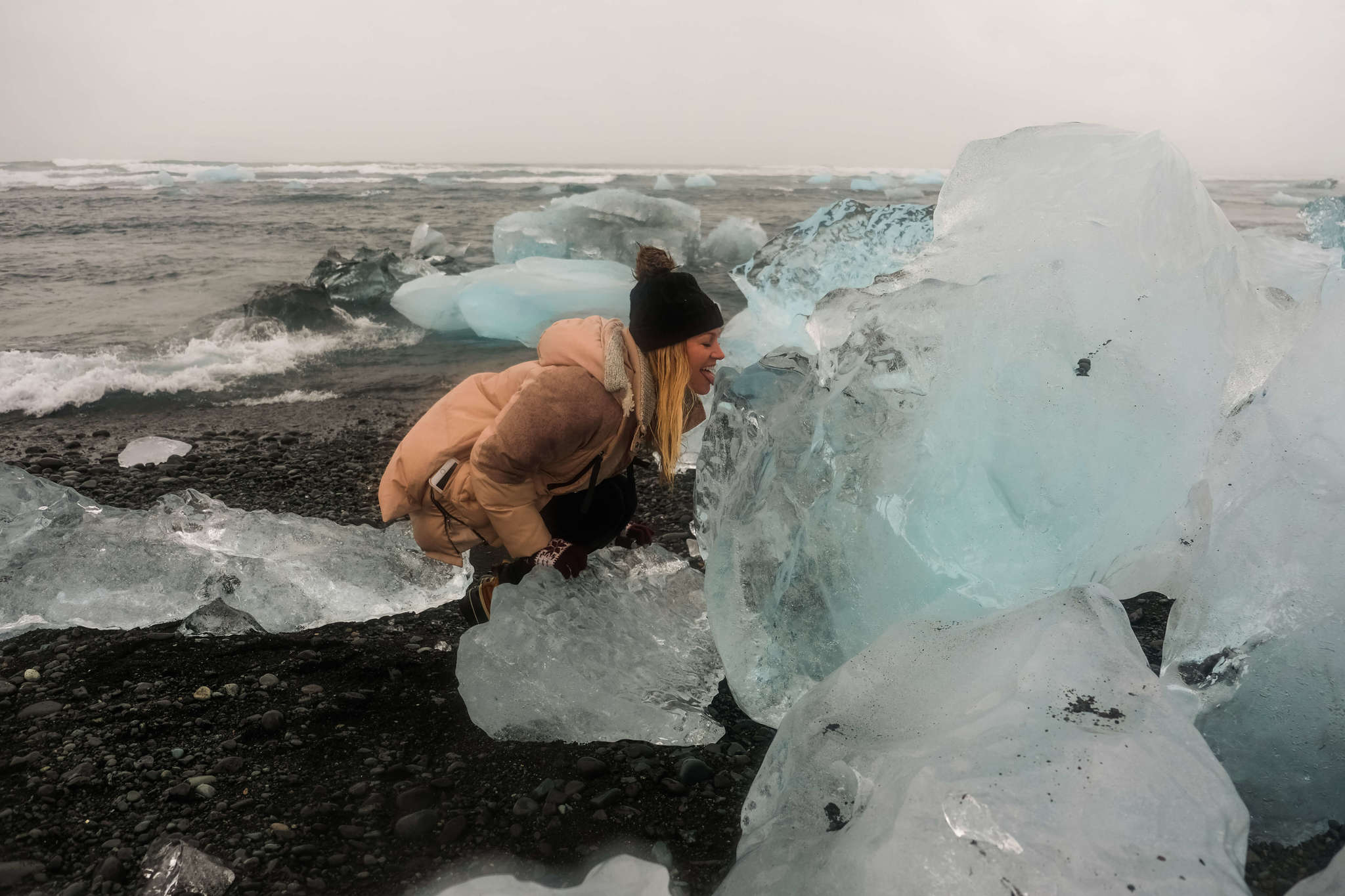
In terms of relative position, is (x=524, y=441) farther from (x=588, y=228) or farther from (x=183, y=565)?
(x=588, y=228)

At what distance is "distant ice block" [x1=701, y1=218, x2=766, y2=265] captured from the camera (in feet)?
39.3

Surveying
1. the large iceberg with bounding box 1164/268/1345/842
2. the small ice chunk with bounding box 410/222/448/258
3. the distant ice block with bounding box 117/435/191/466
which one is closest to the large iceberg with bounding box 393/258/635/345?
the distant ice block with bounding box 117/435/191/466

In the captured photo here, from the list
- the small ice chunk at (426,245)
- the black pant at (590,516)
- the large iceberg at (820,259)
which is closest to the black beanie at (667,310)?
the black pant at (590,516)

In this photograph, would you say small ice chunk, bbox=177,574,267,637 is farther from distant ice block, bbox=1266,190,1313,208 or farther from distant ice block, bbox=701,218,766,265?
distant ice block, bbox=1266,190,1313,208

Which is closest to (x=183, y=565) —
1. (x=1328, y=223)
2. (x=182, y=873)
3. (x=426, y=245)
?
(x=182, y=873)

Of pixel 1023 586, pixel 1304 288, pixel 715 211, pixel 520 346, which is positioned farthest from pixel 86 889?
pixel 715 211

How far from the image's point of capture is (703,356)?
2146 millimetres

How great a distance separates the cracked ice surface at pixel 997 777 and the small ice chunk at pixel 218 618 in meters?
1.68

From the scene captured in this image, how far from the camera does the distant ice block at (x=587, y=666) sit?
80.6 inches

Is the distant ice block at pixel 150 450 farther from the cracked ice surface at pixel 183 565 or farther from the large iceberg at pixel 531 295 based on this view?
the large iceberg at pixel 531 295

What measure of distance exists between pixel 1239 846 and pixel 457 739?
5.19ft

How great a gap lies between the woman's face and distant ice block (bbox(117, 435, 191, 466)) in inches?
130

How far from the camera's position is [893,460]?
1.93 metres

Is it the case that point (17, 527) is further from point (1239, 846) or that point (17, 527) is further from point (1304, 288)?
point (1304, 288)
